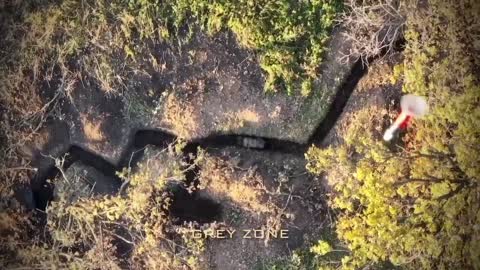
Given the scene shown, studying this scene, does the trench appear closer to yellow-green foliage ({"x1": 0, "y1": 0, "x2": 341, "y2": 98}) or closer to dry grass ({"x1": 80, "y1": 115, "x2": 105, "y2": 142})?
dry grass ({"x1": 80, "y1": 115, "x2": 105, "y2": 142})

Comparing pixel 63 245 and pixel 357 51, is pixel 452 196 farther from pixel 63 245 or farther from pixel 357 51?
pixel 63 245

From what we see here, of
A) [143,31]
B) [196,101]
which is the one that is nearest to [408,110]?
[196,101]

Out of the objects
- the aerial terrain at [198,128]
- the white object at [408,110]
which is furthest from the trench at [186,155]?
the white object at [408,110]

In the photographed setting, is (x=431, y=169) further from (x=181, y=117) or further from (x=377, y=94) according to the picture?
(x=181, y=117)

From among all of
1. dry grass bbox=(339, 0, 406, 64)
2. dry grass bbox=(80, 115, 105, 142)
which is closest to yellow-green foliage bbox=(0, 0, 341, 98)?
dry grass bbox=(339, 0, 406, 64)

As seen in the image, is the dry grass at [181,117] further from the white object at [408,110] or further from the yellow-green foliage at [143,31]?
the white object at [408,110]
